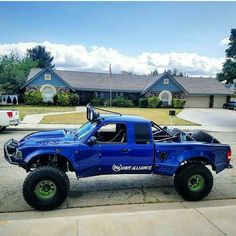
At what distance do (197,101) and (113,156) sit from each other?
1705 inches

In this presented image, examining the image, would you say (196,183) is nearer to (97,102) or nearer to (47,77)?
(97,102)

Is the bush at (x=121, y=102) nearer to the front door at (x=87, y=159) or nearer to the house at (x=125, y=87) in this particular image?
the house at (x=125, y=87)

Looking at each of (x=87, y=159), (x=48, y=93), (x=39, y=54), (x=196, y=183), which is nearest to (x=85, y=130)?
(x=87, y=159)

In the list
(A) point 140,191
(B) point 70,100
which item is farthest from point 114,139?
(B) point 70,100

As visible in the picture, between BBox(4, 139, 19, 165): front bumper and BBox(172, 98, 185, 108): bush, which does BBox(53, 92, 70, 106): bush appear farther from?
BBox(4, 139, 19, 165): front bumper

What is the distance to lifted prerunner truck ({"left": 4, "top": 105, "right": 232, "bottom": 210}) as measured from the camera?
18.4 feet

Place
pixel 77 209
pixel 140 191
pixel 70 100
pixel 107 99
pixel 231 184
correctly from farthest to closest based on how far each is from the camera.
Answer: pixel 107 99
pixel 70 100
pixel 231 184
pixel 140 191
pixel 77 209

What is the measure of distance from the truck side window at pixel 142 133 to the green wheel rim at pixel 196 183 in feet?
4.10

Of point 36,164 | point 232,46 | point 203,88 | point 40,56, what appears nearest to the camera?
point 36,164

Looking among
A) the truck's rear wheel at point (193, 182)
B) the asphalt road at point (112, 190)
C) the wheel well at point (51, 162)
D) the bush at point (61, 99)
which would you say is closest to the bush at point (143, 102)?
the bush at point (61, 99)

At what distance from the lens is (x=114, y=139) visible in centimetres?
630

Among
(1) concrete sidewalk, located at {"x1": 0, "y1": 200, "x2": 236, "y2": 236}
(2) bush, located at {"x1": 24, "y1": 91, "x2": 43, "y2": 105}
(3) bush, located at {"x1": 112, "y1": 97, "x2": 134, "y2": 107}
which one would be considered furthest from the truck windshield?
(3) bush, located at {"x1": 112, "y1": 97, "x2": 134, "y2": 107}

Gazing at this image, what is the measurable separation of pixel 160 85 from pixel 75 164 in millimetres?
39346

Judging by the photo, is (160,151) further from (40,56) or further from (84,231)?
(40,56)
